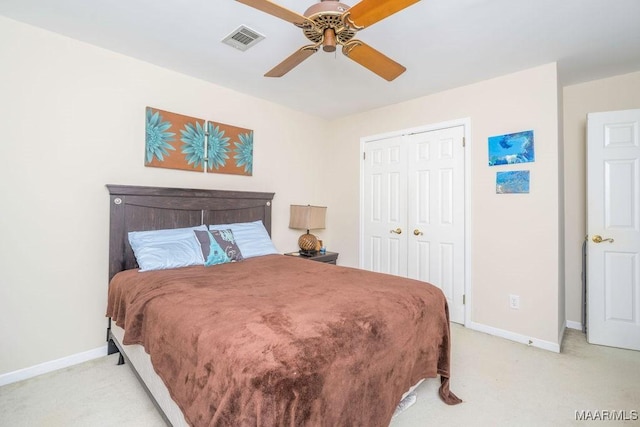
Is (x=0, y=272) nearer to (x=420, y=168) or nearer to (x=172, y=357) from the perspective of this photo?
(x=172, y=357)

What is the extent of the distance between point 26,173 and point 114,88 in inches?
36.5

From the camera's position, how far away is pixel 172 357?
1300 mm

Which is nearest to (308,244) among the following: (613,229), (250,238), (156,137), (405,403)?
(250,238)

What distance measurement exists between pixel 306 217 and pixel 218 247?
129 centimetres

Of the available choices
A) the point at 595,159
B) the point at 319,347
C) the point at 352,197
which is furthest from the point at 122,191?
the point at 595,159

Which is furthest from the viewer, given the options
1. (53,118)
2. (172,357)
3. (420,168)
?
(420,168)

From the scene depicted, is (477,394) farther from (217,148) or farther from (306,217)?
(217,148)

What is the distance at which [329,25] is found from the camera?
1494mm

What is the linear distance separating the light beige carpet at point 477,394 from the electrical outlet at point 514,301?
417 millimetres

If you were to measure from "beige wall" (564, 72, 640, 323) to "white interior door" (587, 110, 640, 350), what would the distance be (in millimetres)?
365

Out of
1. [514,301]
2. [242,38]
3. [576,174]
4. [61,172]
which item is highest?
[242,38]

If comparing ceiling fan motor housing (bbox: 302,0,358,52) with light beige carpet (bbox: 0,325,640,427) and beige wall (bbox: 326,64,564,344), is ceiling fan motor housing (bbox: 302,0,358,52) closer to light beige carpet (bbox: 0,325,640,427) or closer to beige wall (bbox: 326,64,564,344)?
beige wall (bbox: 326,64,564,344)

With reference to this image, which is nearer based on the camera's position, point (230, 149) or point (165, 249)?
point (165, 249)

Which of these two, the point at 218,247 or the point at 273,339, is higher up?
the point at 218,247
